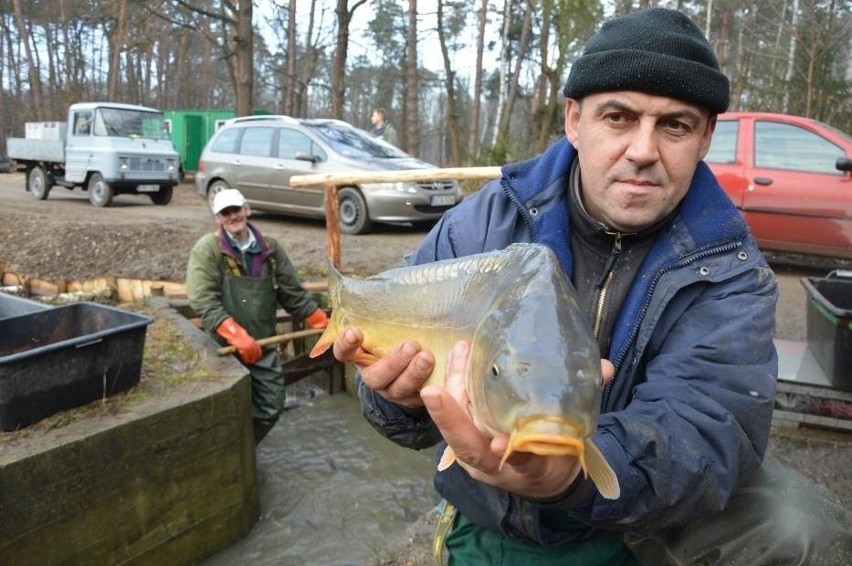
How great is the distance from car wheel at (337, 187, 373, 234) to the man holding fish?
821 cm

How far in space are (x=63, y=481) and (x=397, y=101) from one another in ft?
137

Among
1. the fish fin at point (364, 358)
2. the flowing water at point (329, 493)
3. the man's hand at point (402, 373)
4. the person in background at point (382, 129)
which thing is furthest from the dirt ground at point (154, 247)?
the man's hand at point (402, 373)

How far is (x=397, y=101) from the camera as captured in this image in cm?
4325

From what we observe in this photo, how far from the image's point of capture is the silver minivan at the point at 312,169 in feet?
33.9

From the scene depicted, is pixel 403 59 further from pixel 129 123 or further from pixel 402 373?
pixel 402 373

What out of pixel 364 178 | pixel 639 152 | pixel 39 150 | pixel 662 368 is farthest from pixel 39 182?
pixel 662 368

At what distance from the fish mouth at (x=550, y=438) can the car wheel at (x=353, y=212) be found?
938 centimetres

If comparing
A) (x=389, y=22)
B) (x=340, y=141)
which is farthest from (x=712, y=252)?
(x=389, y=22)

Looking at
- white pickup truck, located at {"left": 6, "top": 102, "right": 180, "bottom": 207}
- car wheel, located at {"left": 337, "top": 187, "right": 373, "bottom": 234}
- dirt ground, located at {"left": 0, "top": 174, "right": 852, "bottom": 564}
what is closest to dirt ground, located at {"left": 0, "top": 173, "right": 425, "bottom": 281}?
dirt ground, located at {"left": 0, "top": 174, "right": 852, "bottom": 564}

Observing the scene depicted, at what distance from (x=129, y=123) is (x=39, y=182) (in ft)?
10.2

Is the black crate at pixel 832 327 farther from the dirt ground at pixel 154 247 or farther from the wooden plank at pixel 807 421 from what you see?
the dirt ground at pixel 154 247

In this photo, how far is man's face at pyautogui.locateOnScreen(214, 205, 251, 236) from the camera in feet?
19.0

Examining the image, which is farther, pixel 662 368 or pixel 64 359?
pixel 64 359

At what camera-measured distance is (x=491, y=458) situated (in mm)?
1290
